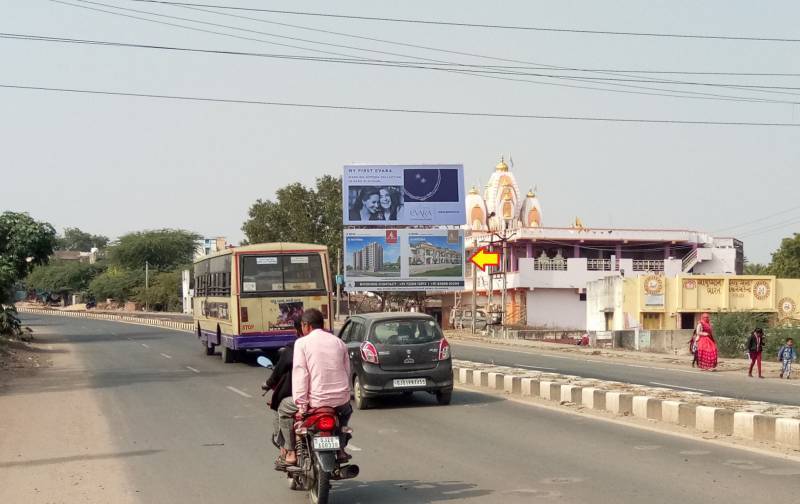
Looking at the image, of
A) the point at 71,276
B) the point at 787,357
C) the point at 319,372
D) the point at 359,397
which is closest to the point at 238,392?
the point at 359,397

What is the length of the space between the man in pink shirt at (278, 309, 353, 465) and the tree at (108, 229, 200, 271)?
397ft

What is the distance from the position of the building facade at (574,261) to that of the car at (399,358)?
4518cm

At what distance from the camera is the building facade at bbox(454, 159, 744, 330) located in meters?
63.2

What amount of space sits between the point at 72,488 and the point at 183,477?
1.11 metres

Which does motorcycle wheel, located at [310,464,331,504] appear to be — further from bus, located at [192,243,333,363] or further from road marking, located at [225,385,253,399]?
bus, located at [192,243,333,363]

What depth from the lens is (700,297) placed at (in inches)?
1909

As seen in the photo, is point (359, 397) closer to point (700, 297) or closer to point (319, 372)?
point (319, 372)

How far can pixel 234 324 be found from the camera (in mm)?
26047

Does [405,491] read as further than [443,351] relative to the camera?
No

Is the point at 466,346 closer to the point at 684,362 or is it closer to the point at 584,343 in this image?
the point at 584,343

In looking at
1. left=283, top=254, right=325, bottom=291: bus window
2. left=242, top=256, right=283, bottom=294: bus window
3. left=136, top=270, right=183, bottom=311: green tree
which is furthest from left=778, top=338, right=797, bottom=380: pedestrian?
left=136, top=270, right=183, bottom=311: green tree

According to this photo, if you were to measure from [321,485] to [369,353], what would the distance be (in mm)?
7846

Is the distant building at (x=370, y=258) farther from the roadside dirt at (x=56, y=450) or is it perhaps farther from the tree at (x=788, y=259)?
the tree at (x=788, y=259)

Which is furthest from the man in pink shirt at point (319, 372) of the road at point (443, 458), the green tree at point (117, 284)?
the green tree at point (117, 284)
